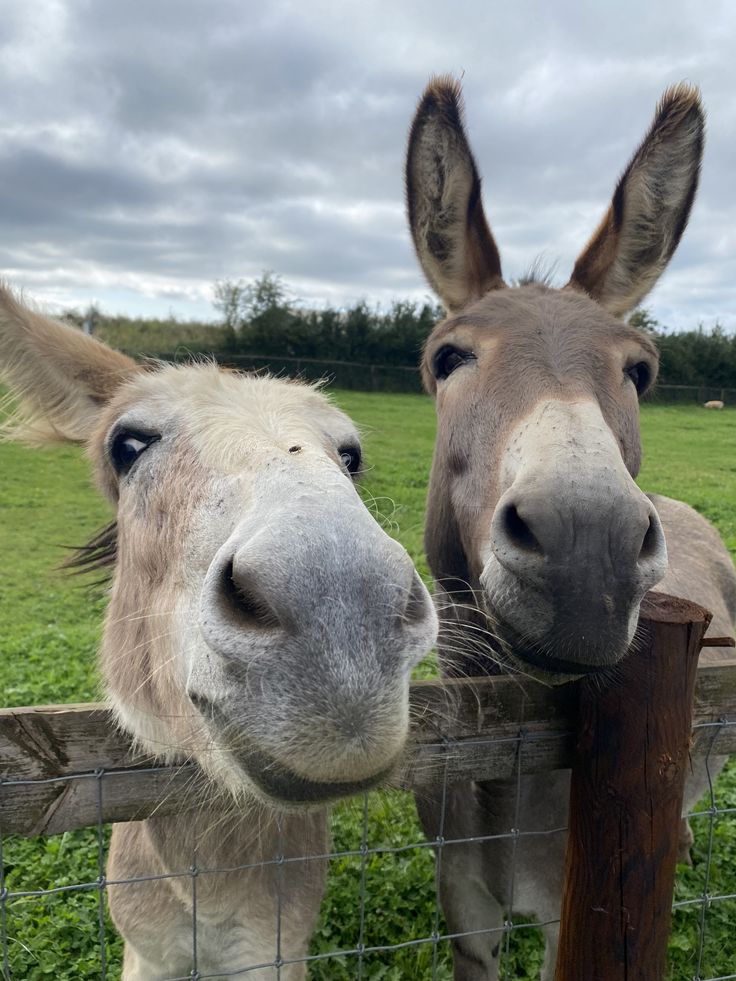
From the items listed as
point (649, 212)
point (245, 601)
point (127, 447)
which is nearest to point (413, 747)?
point (245, 601)

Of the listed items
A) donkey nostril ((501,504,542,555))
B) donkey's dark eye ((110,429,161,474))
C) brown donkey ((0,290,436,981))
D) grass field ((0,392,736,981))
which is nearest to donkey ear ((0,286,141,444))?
brown donkey ((0,290,436,981))

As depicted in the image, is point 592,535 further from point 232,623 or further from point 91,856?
point 91,856

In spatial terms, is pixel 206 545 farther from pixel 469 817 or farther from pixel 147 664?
pixel 469 817

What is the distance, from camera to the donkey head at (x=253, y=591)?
1248 millimetres

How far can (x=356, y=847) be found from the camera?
4.31 meters

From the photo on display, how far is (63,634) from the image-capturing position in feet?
24.4

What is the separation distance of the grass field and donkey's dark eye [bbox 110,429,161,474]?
726 millimetres

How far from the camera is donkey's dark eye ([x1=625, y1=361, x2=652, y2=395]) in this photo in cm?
271

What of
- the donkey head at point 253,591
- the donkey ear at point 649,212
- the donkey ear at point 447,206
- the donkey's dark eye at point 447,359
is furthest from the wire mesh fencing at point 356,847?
the donkey ear at point 447,206

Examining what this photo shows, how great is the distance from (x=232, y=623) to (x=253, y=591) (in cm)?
8

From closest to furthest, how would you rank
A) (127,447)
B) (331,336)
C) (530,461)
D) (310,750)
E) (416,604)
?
(310,750) < (416,604) < (530,461) < (127,447) < (331,336)

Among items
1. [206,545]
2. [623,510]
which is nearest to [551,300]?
[623,510]

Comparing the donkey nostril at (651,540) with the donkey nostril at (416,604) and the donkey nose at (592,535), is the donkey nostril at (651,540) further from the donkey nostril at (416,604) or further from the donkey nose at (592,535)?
the donkey nostril at (416,604)

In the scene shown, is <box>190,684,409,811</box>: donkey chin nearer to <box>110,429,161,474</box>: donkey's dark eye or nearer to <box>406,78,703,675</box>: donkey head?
<box>406,78,703,675</box>: donkey head
